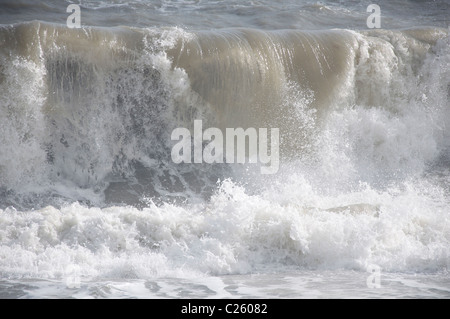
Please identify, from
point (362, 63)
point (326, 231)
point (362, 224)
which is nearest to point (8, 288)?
point (326, 231)

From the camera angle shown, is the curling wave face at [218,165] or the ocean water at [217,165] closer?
the ocean water at [217,165]

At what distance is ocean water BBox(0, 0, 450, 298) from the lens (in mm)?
6156

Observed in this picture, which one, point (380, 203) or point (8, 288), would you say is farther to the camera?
point (380, 203)

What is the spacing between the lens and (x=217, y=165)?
29.0ft

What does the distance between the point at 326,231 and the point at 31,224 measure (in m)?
3.29

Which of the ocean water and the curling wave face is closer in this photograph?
the ocean water

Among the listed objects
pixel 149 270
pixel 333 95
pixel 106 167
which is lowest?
pixel 149 270

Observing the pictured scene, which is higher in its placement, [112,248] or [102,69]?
[102,69]

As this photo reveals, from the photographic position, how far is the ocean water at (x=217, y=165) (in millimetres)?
6156
